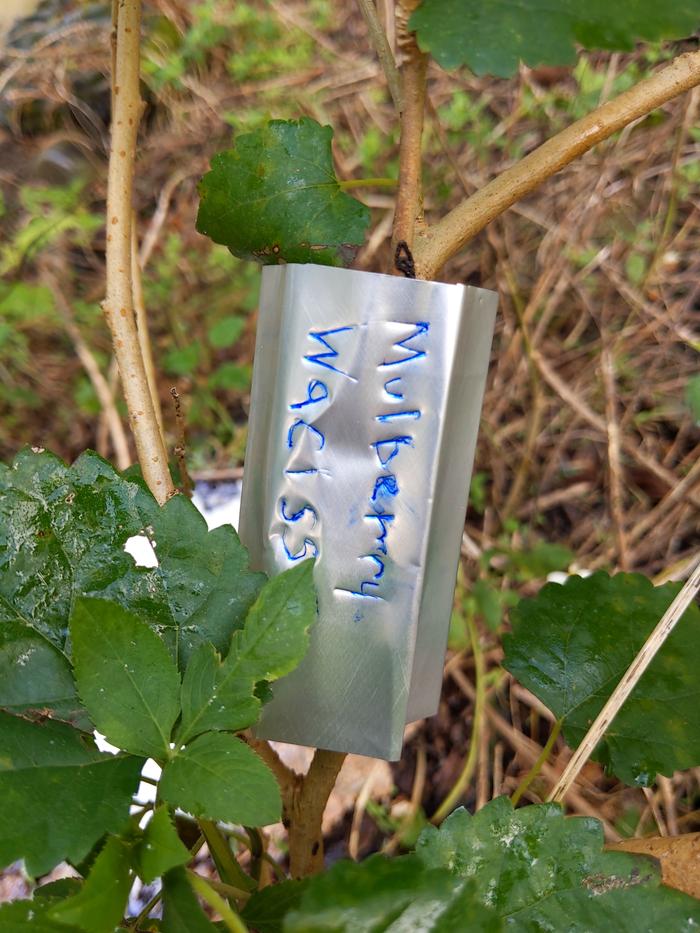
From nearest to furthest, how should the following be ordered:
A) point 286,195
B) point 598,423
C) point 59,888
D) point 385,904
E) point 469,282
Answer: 1. point 385,904
2. point 59,888
3. point 286,195
4. point 598,423
5. point 469,282

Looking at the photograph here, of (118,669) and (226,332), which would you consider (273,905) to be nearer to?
(118,669)

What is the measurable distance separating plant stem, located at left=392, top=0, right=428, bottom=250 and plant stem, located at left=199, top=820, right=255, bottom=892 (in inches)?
19.2

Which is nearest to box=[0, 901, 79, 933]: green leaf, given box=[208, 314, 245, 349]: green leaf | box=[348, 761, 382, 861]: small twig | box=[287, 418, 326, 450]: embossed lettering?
box=[287, 418, 326, 450]: embossed lettering

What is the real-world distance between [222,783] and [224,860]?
7.7 inches

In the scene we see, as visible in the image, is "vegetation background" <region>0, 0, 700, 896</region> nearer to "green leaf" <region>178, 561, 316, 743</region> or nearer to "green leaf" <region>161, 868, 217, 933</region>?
"green leaf" <region>178, 561, 316, 743</region>

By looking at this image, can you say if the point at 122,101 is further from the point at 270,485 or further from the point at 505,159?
the point at 505,159

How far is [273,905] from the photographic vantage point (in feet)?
1.92

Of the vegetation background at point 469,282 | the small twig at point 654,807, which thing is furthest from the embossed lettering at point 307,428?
the small twig at point 654,807

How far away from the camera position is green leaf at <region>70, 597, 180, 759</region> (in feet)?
1.76

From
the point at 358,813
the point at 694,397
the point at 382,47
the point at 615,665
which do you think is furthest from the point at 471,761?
the point at 382,47

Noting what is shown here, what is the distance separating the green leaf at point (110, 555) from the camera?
24.0 inches

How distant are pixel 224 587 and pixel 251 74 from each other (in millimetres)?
2194

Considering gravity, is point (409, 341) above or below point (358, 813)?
above

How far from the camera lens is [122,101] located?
27.6 inches
